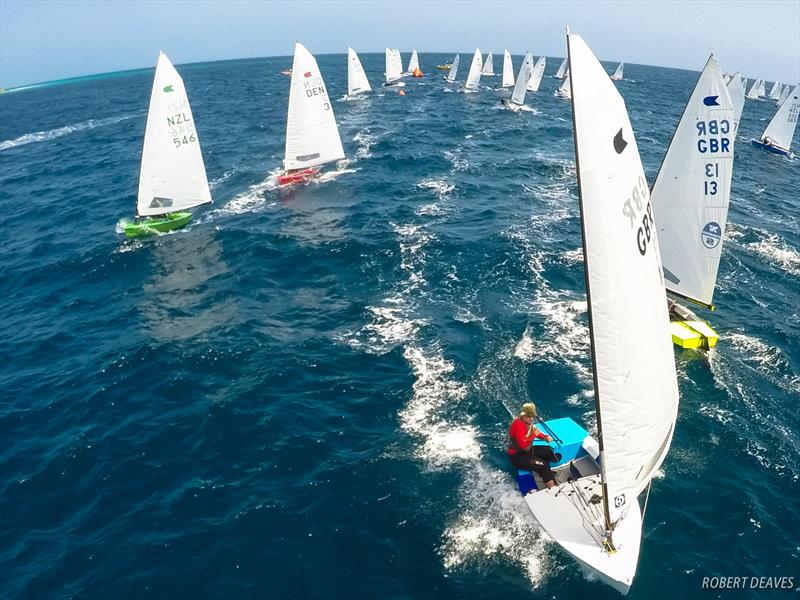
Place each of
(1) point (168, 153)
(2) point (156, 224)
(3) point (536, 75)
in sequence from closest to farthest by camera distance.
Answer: (1) point (168, 153) < (2) point (156, 224) < (3) point (536, 75)

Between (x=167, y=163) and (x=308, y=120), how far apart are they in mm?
14247

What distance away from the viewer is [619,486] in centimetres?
1167

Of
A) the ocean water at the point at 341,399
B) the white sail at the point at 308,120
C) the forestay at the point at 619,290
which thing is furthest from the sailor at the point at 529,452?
the white sail at the point at 308,120

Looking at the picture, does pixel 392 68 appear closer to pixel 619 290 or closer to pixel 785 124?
pixel 785 124

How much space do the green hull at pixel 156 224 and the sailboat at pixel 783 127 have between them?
66.6 metres

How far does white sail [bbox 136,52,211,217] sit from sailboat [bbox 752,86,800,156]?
64.9 metres

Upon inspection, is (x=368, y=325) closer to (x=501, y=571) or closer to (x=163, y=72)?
(x=501, y=571)

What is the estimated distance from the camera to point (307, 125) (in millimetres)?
44000

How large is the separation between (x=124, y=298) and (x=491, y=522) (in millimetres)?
23491

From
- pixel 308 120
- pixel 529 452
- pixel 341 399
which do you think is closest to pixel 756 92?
pixel 308 120

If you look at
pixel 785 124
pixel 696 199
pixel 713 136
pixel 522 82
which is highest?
pixel 522 82

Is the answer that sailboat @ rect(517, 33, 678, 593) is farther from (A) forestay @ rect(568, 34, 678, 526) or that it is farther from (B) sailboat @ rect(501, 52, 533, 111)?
(B) sailboat @ rect(501, 52, 533, 111)

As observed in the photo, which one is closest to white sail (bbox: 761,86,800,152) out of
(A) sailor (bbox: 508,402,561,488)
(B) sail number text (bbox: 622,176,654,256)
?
(B) sail number text (bbox: 622,176,654,256)

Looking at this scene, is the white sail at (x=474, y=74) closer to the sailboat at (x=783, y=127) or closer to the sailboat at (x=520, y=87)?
the sailboat at (x=520, y=87)
